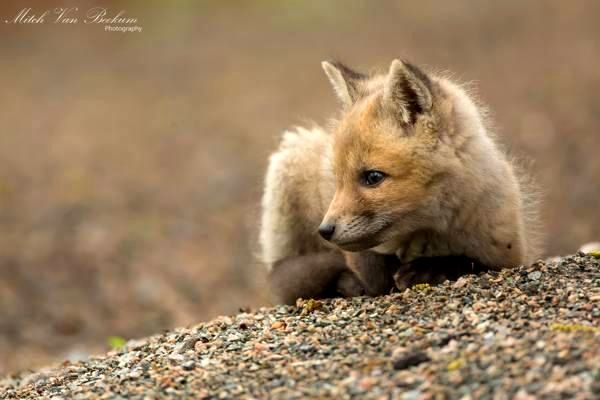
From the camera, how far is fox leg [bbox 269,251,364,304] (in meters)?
6.99

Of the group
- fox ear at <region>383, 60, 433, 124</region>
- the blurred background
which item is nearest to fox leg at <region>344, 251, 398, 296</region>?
fox ear at <region>383, 60, 433, 124</region>

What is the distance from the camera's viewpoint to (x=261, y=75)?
71.5 feet

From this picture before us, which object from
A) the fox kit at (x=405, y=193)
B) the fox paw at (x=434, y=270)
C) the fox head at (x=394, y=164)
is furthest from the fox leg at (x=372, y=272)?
the fox head at (x=394, y=164)

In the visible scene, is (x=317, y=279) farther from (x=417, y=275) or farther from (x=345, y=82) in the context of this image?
(x=345, y=82)

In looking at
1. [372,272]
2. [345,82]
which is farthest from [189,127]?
[372,272]

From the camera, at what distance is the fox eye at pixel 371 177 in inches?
241

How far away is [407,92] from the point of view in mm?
6258

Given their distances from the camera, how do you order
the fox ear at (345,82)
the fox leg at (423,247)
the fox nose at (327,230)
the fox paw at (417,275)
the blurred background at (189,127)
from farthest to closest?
the blurred background at (189,127), the fox ear at (345,82), the fox leg at (423,247), the fox paw at (417,275), the fox nose at (327,230)

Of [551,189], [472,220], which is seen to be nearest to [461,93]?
[472,220]

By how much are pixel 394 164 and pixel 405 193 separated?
0.21 metres

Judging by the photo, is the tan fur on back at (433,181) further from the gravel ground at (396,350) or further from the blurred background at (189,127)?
the blurred background at (189,127)

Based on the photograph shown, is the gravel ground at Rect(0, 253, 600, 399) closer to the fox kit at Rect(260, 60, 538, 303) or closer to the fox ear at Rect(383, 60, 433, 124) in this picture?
the fox kit at Rect(260, 60, 538, 303)

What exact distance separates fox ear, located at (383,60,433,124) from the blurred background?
2154 mm

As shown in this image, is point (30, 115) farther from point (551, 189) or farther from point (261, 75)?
point (551, 189)
